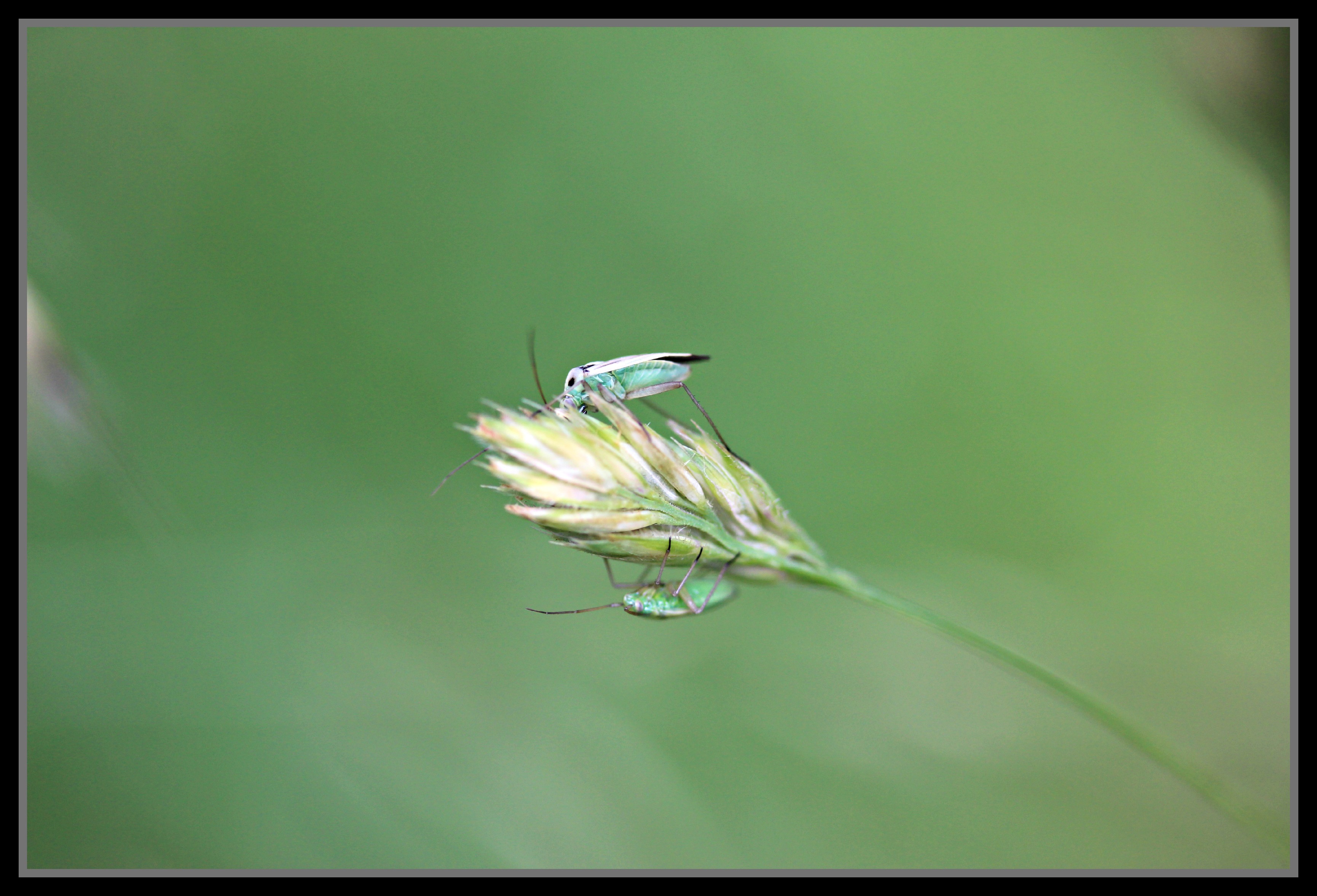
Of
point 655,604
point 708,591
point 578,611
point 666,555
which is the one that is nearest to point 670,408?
point 578,611

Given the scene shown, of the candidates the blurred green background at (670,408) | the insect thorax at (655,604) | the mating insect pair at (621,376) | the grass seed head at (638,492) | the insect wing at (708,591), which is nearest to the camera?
the grass seed head at (638,492)

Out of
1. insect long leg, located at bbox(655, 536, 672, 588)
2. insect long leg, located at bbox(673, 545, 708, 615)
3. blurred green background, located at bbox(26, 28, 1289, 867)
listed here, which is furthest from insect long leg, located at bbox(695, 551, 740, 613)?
blurred green background, located at bbox(26, 28, 1289, 867)

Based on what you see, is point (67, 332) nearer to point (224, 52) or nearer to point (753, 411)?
point (224, 52)

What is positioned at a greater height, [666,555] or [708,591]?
[666,555]

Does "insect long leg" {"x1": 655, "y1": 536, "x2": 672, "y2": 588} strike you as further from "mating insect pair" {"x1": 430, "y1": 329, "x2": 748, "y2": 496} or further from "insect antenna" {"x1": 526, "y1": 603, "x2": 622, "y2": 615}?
"mating insect pair" {"x1": 430, "y1": 329, "x2": 748, "y2": 496}

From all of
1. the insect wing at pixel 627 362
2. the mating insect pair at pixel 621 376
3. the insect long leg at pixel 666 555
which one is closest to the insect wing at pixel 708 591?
the insect long leg at pixel 666 555

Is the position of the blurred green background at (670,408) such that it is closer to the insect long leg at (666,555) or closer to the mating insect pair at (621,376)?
the mating insect pair at (621,376)

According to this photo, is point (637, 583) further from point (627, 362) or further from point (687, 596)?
point (627, 362)
